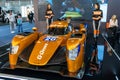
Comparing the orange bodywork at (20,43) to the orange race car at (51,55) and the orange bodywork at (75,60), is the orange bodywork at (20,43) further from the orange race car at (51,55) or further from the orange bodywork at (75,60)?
the orange bodywork at (75,60)

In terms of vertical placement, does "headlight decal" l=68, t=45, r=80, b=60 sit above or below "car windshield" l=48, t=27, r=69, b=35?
below

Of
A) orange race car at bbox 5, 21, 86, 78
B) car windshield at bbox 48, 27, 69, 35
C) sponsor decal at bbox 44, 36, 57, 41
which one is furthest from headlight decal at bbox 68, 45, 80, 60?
car windshield at bbox 48, 27, 69, 35

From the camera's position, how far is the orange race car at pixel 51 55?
4.58 meters

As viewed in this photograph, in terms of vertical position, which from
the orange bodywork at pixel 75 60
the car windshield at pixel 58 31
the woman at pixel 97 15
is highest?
the woman at pixel 97 15

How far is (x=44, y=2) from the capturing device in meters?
12.3

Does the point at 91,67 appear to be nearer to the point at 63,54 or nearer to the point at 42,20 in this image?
the point at 63,54

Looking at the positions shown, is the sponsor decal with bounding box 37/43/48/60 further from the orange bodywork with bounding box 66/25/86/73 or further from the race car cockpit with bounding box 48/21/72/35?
the race car cockpit with bounding box 48/21/72/35

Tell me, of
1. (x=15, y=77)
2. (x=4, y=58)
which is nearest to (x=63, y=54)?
(x=15, y=77)

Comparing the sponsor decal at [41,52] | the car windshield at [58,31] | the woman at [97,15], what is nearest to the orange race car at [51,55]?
the sponsor decal at [41,52]

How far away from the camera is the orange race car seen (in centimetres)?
458

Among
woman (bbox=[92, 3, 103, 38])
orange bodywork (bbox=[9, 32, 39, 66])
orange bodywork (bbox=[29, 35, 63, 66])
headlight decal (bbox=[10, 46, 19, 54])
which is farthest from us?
woman (bbox=[92, 3, 103, 38])

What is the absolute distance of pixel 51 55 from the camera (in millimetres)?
4906

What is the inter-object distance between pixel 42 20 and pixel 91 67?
24.8ft

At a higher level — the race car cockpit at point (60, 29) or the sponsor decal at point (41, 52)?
the race car cockpit at point (60, 29)
